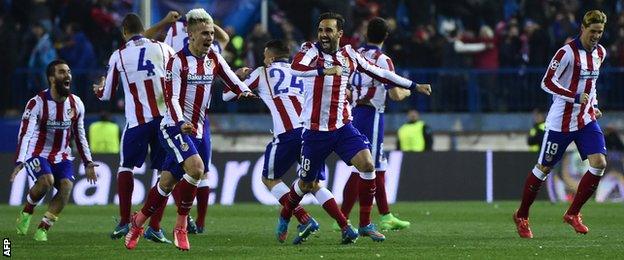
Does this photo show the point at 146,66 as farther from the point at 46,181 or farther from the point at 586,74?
the point at 586,74

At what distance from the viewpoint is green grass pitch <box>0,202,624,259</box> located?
46.3 ft

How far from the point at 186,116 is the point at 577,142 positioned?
14.2ft

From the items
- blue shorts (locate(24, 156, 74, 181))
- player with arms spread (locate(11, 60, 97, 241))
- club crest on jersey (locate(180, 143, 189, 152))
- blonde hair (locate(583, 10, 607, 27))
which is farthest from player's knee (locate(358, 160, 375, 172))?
blue shorts (locate(24, 156, 74, 181))

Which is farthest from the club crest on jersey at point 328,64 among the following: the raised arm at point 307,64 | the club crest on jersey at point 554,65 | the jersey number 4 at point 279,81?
the club crest on jersey at point 554,65

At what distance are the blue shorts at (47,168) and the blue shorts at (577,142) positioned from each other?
210 inches

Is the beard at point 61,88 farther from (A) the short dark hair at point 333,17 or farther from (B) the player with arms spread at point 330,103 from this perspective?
(A) the short dark hair at point 333,17

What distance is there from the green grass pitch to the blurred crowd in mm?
6268

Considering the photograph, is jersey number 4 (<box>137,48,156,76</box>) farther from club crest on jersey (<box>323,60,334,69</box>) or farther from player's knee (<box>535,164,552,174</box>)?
player's knee (<box>535,164,552,174</box>)

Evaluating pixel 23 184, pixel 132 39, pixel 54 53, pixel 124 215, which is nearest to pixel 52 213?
pixel 124 215

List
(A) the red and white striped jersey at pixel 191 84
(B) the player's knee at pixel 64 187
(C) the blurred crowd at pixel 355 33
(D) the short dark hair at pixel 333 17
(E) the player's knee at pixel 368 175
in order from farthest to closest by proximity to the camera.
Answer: (C) the blurred crowd at pixel 355 33 → (B) the player's knee at pixel 64 187 → (E) the player's knee at pixel 368 175 → (D) the short dark hair at pixel 333 17 → (A) the red and white striped jersey at pixel 191 84

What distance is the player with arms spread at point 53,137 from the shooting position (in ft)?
55.3

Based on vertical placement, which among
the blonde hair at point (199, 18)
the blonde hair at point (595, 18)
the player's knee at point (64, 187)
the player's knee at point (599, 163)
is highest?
the blonde hair at point (595, 18)

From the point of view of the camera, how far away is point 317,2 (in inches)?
1180

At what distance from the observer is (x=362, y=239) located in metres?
16.1
